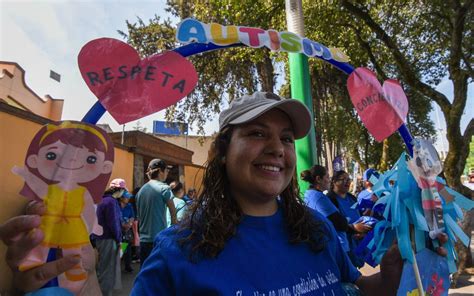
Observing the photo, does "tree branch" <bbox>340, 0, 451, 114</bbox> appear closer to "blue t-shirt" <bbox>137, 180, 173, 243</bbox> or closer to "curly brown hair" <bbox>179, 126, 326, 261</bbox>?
"blue t-shirt" <bbox>137, 180, 173, 243</bbox>

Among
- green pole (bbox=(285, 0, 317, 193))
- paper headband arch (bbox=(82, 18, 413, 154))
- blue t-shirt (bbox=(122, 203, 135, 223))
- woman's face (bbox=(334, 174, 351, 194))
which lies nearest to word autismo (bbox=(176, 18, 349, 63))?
paper headband arch (bbox=(82, 18, 413, 154))

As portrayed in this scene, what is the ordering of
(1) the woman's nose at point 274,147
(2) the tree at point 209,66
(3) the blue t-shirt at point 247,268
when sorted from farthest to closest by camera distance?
(2) the tree at point 209,66 < (1) the woman's nose at point 274,147 < (3) the blue t-shirt at point 247,268

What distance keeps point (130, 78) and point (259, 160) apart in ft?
2.83

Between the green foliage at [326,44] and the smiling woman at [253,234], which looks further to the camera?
the green foliage at [326,44]

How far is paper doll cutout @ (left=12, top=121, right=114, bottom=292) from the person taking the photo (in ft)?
4.02

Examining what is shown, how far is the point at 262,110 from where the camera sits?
121cm

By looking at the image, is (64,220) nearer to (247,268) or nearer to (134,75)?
(247,268)

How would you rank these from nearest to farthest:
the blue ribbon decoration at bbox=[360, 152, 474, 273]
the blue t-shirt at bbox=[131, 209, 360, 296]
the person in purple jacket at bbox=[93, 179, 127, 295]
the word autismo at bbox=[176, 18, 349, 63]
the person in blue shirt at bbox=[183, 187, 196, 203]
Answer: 1. the blue t-shirt at bbox=[131, 209, 360, 296]
2. the blue ribbon decoration at bbox=[360, 152, 474, 273]
3. the person in blue shirt at bbox=[183, 187, 196, 203]
4. the word autismo at bbox=[176, 18, 349, 63]
5. the person in purple jacket at bbox=[93, 179, 127, 295]

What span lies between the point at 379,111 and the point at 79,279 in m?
2.33

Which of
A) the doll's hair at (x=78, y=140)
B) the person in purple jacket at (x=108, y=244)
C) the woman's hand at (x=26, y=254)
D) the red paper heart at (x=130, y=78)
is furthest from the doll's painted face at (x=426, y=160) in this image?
the person in purple jacket at (x=108, y=244)

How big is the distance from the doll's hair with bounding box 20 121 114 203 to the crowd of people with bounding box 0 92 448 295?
7.9 inches

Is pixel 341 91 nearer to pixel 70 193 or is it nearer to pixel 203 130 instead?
pixel 203 130

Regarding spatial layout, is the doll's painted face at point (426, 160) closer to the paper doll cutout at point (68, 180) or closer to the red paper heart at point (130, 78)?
the red paper heart at point (130, 78)

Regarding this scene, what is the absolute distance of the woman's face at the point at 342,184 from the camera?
3951mm
